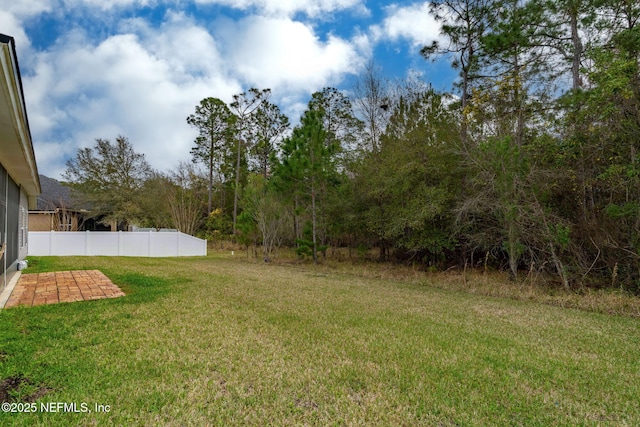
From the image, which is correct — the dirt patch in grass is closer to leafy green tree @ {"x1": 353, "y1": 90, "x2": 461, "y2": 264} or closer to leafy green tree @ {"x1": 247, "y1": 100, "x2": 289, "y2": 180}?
leafy green tree @ {"x1": 353, "y1": 90, "x2": 461, "y2": 264}

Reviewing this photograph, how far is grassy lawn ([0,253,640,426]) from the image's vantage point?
7.09 ft

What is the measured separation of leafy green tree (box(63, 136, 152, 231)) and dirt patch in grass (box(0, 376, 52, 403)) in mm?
20007

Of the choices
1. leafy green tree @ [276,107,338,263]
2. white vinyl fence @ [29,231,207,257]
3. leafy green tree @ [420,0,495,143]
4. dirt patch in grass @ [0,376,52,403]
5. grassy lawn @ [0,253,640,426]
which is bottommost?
grassy lawn @ [0,253,640,426]

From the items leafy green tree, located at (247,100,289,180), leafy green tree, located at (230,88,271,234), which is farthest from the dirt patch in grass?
leafy green tree, located at (247,100,289,180)

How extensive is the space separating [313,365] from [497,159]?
7.63m

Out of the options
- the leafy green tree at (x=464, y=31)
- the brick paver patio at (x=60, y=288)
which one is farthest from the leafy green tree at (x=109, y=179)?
the leafy green tree at (x=464, y=31)

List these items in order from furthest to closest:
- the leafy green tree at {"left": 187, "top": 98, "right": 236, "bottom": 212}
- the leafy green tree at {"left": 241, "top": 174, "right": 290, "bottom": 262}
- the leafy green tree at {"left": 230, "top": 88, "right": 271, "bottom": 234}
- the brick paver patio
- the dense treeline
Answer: the leafy green tree at {"left": 187, "top": 98, "right": 236, "bottom": 212}
the leafy green tree at {"left": 230, "top": 88, "right": 271, "bottom": 234}
the leafy green tree at {"left": 241, "top": 174, "right": 290, "bottom": 262}
the dense treeline
the brick paver patio

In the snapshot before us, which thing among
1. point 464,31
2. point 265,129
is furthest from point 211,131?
point 464,31

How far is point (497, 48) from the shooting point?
419 inches

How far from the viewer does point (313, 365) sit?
9.52ft

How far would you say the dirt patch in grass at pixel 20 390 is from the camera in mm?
2174

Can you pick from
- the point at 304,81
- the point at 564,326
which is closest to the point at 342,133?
the point at 304,81

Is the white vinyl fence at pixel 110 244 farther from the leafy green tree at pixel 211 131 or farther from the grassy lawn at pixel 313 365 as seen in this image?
the grassy lawn at pixel 313 365

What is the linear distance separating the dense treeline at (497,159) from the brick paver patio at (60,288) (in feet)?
24.4
